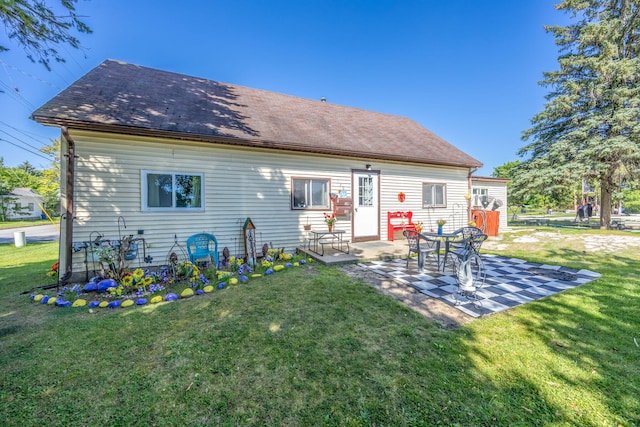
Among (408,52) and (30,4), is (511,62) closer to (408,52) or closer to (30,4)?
(408,52)

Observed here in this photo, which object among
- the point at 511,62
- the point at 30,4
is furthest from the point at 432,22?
the point at 30,4

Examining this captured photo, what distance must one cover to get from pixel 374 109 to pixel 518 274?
10162 mm

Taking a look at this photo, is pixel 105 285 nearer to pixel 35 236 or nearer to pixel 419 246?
pixel 419 246

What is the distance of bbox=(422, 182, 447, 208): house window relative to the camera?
32.5 feet

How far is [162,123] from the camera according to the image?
20.2ft

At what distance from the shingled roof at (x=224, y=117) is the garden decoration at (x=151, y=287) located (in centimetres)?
323

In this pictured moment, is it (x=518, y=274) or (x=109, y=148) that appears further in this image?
(x=109, y=148)

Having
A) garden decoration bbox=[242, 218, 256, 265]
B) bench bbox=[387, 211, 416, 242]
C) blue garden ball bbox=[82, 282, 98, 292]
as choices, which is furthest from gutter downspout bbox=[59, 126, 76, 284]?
bench bbox=[387, 211, 416, 242]

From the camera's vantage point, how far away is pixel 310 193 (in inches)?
313

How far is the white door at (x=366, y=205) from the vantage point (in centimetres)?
861

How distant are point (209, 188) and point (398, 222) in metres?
6.38

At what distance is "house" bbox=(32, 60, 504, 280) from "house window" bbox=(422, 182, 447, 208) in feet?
0.13

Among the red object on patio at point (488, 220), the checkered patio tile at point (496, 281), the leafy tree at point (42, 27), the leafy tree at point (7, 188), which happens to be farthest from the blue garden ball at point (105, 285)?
the leafy tree at point (7, 188)

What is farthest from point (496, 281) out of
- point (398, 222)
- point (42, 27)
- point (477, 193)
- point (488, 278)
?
point (477, 193)
